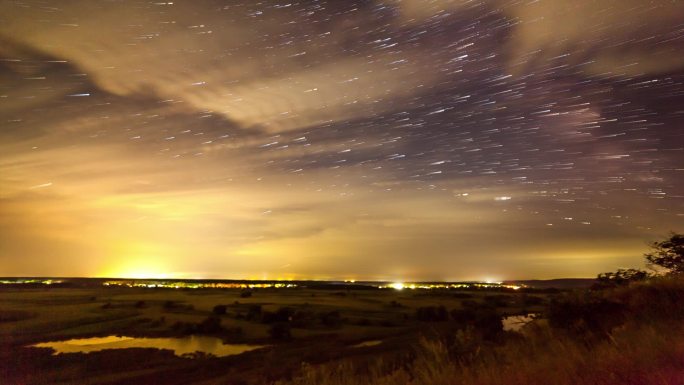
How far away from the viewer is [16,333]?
29438mm

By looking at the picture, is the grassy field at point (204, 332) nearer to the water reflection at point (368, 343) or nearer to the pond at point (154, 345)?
the water reflection at point (368, 343)

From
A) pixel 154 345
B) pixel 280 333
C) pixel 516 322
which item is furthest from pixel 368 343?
pixel 516 322

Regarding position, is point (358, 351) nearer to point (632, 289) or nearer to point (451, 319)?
point (632, 289)

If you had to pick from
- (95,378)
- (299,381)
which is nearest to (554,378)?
(299,381)

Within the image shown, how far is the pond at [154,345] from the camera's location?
969 inches

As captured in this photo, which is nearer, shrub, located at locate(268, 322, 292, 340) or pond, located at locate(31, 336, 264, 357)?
pond, located at locate(31, 336, 264, 357)

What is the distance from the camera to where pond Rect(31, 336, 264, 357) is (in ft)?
80.7

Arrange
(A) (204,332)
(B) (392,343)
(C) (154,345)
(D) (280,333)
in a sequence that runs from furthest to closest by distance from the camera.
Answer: (A) (204,332) < (D) (280,333) < (C) (154,345) < (B) (392,343)

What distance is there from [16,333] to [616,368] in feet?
108

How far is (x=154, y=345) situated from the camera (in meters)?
26.0

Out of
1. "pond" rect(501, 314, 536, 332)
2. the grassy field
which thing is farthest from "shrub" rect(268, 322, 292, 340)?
"pond" rect(501, 314, 536, 332)

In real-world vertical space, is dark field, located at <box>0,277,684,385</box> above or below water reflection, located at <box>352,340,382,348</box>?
above

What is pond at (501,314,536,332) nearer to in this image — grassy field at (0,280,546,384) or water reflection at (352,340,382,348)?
grassy field at (0,280,546,384)

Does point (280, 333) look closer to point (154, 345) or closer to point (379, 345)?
point (379, 345)
